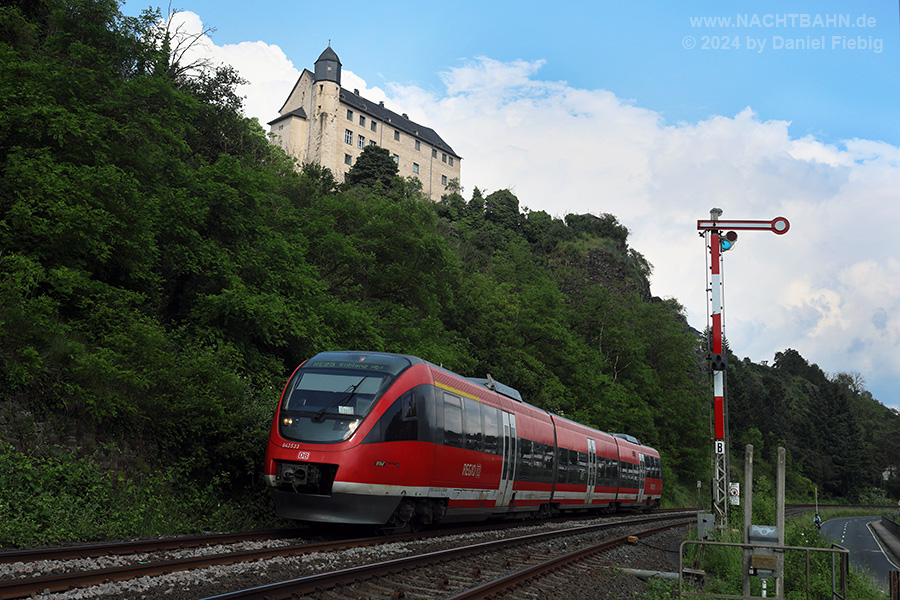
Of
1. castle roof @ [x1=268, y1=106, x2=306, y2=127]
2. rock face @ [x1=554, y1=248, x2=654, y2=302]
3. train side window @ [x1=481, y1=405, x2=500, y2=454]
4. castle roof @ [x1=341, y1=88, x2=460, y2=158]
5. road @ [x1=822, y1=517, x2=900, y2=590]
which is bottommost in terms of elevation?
road @ [x1=822, y1=517, x2=900, y2=590]

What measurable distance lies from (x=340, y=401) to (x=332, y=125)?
75.0 metres

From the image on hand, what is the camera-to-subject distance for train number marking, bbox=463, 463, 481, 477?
591 inches

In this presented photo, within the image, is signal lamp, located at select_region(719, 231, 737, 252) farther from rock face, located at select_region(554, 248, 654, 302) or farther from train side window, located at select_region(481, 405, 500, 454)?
rock face, located at select_region(554, 248, 654, 302)

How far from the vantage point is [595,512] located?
102ft

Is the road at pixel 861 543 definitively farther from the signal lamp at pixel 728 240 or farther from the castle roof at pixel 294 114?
the castle roof at pixel 294 114

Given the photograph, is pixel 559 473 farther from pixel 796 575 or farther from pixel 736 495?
pixel 796 575

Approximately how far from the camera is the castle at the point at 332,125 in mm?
82375

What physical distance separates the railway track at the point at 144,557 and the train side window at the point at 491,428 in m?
4.74

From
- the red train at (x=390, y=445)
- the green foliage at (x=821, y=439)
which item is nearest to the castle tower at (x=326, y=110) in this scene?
the green foliage at (x=821, y=439)

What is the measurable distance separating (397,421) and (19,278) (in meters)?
7.36

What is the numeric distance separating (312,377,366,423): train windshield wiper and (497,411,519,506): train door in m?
5.78

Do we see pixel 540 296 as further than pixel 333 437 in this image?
Yes

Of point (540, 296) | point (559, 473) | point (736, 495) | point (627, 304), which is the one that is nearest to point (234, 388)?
point (559, 473)

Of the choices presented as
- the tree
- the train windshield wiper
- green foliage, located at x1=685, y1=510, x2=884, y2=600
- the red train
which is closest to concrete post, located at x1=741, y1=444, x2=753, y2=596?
green foliage, located at x1=685, y1=510, x2=884, y2=600
